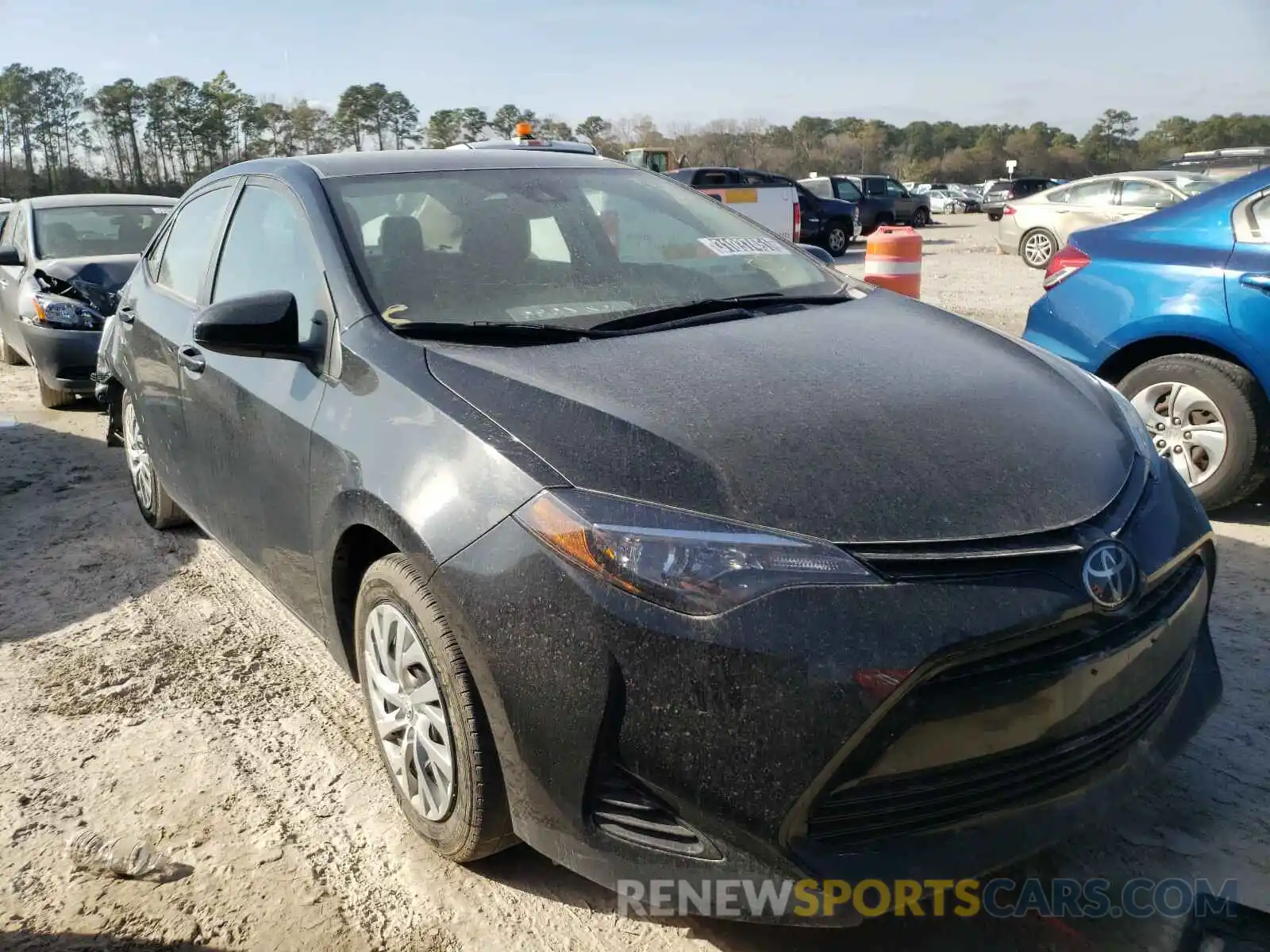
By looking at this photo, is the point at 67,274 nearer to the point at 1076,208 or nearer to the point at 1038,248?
the point at 1038,248

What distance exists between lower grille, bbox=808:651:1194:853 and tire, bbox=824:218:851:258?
22.3 meters

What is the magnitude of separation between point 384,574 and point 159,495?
2.86 meters

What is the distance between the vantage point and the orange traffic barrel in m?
7.79

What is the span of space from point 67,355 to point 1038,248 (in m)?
14.9

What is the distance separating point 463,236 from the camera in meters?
3.00

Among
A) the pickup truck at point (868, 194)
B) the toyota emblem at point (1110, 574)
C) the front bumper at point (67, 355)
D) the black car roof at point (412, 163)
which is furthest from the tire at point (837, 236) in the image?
the toyota emblem at point (1110, 574)

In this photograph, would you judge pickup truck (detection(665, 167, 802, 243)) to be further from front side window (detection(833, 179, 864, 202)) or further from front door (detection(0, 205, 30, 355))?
front door (detection(0, 205, 30, 355))

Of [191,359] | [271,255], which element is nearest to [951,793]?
[271,255]

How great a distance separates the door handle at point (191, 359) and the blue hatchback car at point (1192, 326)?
12.1ft

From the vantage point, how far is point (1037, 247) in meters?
16.9

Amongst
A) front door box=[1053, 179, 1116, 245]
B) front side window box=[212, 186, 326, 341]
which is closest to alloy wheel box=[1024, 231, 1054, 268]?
front door box=[1053, 179, 1116, 245]

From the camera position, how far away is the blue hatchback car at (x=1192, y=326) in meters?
4.18

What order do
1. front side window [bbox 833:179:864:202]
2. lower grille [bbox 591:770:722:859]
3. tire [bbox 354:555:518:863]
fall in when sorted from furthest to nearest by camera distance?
front side window [bbox 833:179:864:202], tire [bbox 354:555:518:863], lower grille [bbox 591:770:722:859]

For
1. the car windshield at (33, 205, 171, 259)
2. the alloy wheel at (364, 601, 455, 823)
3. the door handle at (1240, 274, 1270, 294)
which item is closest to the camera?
the alloy wheel at (364, 601, 455, 823)
